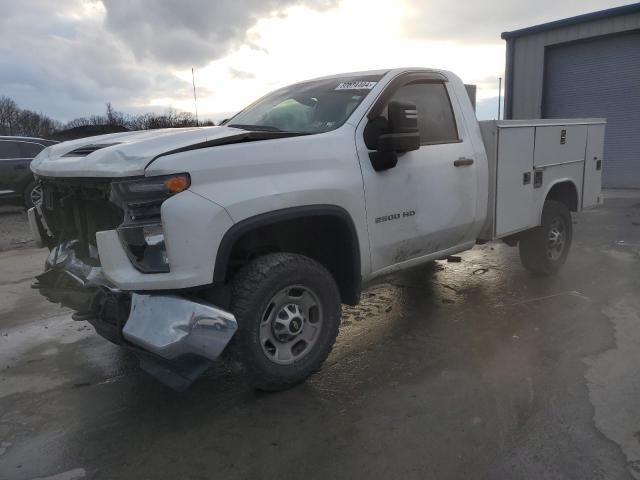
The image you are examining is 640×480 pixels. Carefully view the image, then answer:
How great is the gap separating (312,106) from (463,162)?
1325 millimetres

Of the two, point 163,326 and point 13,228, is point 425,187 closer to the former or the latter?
point 163,326

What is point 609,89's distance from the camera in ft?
45.0

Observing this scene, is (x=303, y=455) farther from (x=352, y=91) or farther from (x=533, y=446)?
(x=352, y=91)

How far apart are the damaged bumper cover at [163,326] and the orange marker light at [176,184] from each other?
0.57m

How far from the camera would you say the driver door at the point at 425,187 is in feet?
12.1

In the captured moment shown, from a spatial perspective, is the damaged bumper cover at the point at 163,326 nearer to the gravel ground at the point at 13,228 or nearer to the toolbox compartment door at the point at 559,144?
the toolbox compartment door at the point at 559,144

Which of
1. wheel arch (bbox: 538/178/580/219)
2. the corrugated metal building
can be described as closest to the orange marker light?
wheel arch (bbox: 538/178/580/219)

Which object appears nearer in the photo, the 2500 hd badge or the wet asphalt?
the wet asphalt

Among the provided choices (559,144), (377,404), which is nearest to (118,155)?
(377,404)

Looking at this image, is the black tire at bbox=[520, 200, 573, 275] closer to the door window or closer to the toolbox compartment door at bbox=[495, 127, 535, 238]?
the toolbox compartment door at bbox=[495, 127, 535, 238]

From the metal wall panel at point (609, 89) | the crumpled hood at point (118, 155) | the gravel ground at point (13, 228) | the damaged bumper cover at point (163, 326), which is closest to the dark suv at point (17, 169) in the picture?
the gravel ground at point (13, 228)

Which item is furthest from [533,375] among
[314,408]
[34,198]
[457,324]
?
[34,198]

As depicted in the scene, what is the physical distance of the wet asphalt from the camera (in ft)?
8.83

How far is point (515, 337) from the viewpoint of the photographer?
4238mm
